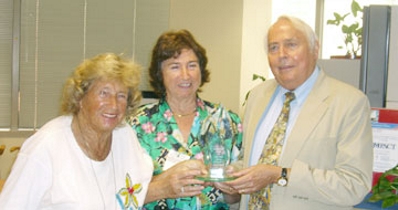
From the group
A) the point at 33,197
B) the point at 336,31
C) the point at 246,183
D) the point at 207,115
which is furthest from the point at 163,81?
the point at 336,31

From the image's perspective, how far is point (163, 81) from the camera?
2387 millimetres

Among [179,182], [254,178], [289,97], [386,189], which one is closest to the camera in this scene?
[254,178]

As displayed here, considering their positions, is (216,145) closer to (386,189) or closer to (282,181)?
(282,181)

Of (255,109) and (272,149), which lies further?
(255,109)

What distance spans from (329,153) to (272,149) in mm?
249

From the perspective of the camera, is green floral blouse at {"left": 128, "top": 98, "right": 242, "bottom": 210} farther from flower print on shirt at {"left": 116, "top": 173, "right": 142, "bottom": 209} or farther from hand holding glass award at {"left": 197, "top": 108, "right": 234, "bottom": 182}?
flower print on shirt at {"left": 116, "top": 173, "right": 142, "bottom": 209}

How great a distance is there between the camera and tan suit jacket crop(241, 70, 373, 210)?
1852mm

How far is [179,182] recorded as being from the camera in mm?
1998

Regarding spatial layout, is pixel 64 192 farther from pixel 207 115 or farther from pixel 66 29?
pixel 66 29

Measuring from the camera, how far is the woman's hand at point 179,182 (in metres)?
1.98

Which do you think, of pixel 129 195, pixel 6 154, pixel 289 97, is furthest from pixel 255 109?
pixel 6 154

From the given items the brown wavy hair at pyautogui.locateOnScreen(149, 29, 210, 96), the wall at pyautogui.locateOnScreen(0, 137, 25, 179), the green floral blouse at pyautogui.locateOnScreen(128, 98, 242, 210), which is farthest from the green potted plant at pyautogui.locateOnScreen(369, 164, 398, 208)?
the wall at pyautogui.locateOnScreen(0, 137, 25, 179)

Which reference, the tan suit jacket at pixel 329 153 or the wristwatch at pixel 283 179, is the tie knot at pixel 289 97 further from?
the wristwatch at pixel 283 179

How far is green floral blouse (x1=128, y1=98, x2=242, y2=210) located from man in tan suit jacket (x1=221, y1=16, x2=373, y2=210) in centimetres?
24
